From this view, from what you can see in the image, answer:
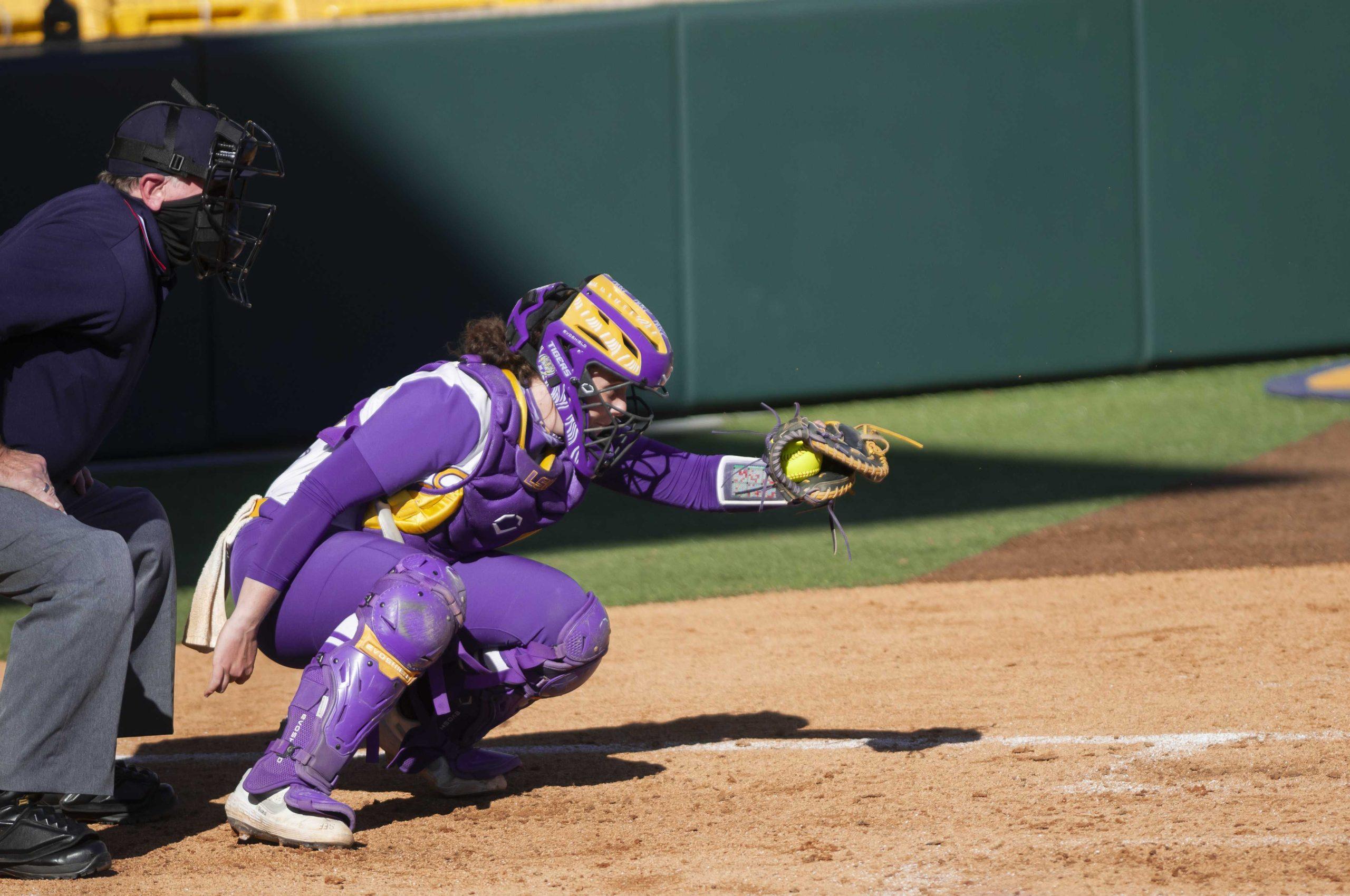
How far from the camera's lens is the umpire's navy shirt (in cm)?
293

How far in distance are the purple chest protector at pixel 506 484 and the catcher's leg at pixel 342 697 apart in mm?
195

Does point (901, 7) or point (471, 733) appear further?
point (901, 7)

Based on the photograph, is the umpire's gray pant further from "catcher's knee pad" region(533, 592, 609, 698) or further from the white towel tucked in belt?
"catcher's knee pad" region(533, 592, 609, 698)

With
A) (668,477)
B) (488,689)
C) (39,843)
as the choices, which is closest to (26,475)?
(39,843)

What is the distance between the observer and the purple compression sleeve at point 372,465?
3090 mm

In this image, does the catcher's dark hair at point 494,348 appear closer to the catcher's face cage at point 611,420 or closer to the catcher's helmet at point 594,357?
the catcher's helmet at point 594,357

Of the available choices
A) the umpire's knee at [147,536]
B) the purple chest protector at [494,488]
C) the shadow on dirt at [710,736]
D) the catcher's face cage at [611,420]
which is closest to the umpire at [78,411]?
the umpire's knee at [147,536]

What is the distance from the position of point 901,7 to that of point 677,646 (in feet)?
17.7

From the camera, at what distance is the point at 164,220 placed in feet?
10.6

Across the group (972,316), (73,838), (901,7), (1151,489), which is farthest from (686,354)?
(73,838)

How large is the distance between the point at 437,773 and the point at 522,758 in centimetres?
47

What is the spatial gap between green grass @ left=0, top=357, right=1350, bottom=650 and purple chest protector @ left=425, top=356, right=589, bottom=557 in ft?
7.72

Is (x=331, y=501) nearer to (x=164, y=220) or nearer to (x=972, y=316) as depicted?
(x=164, y=220)

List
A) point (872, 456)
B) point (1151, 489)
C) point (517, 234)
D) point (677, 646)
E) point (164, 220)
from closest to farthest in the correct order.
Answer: point (164, 220)
point (872, 456)
point (677, 646)
point (1151, 489)
point (517, 234)
